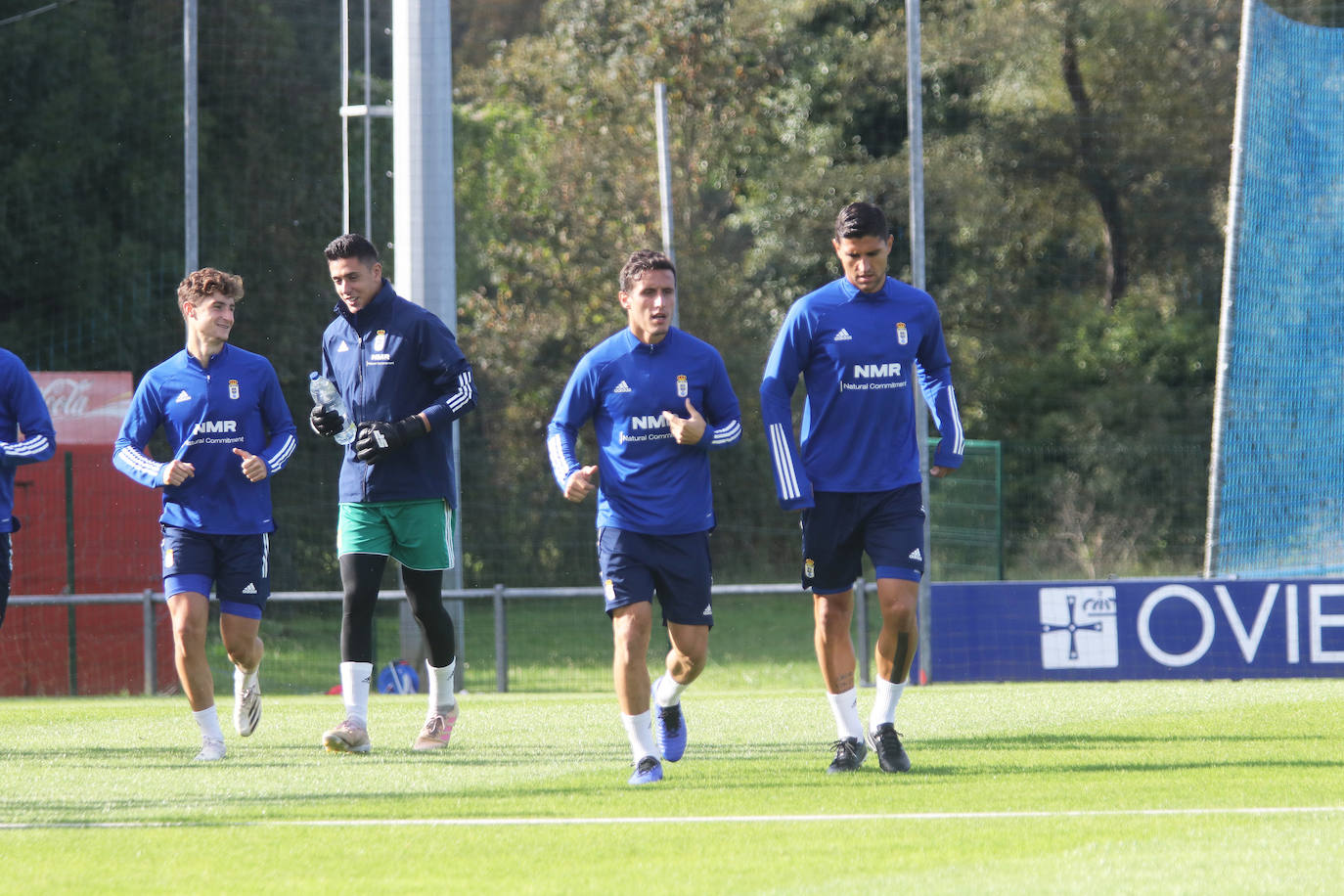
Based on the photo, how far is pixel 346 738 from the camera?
7402mm

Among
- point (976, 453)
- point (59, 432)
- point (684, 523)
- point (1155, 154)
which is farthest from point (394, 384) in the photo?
point (1155, 154)

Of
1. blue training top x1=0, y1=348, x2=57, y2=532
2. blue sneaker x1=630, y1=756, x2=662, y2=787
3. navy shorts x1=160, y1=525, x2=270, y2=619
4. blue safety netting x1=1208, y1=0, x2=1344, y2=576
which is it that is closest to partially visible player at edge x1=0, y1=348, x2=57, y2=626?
blue training top x1=0, y1=348, x2=57, y2=532

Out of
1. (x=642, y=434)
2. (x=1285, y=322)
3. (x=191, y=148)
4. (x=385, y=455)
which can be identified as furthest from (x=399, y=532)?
(x=1285, y=322)

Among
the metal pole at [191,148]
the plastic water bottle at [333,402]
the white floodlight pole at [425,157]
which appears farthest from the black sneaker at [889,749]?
the metal pole at [191,148]

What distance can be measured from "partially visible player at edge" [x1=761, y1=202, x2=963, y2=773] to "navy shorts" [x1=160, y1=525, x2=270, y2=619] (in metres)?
2.44

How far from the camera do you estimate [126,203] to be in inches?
939

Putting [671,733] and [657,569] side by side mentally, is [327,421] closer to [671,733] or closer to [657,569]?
[657,569]

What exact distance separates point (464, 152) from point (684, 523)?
29.8 meters

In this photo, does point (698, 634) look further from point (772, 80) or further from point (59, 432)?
point (772, 80)

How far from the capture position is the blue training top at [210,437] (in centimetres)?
755

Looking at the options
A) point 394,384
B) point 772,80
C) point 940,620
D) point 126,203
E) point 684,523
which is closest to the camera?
point 684,523

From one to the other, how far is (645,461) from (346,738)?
6.42ft

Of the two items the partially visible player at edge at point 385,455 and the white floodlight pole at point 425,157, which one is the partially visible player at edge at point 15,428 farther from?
the white floodlight pole at point 425,157

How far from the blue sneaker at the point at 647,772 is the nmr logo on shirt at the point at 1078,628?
21.6 feet
